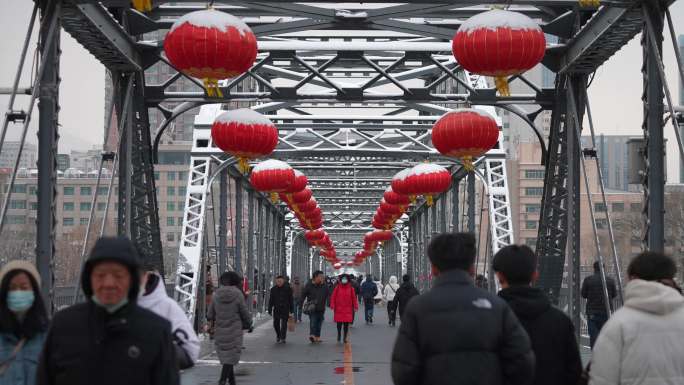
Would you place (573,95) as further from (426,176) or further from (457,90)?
(457,90)

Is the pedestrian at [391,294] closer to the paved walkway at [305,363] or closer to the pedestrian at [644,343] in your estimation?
the paved walkway at [305,363]

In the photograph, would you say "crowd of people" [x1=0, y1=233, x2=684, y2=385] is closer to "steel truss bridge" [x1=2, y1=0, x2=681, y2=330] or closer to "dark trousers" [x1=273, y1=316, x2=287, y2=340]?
"steel truss bridge" [x1=2, y1=0, x2=681, y2=330]

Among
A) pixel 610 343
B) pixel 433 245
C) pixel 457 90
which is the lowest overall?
pixel 610 343

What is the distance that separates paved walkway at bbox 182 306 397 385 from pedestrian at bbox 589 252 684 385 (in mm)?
10804

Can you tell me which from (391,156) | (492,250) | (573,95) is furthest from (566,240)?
(391,156)

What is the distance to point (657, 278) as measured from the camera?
6715 millimetres

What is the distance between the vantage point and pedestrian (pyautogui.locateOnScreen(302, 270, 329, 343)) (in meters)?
28.3

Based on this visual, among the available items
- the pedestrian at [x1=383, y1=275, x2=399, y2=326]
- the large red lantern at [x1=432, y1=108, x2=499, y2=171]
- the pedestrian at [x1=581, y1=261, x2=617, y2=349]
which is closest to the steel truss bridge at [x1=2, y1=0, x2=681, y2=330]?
the pedestrian at [x1=581, y1=261, x2=617, y2=349]

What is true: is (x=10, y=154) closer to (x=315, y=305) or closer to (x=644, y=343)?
(x=315, y=305)

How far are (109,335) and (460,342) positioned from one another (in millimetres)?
Answer: 1779

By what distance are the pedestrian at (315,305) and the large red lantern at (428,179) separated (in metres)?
4.98

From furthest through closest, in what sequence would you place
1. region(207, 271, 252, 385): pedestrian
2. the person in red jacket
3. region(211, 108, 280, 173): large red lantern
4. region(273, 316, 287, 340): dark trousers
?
the person in red jacket → region(273, 316, 287, 340): dark trousers → region(211, 108, 280, 173): large red lantern → region(207, 271, 252, 385): pedestrian

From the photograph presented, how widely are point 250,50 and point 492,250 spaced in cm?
1734

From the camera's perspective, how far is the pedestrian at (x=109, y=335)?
5.20m
